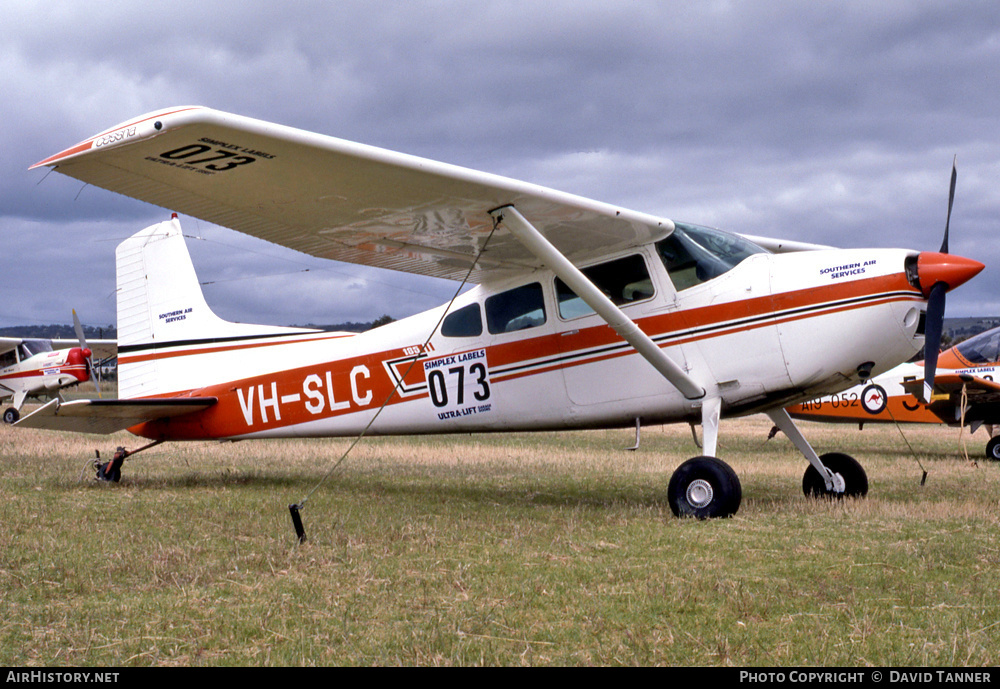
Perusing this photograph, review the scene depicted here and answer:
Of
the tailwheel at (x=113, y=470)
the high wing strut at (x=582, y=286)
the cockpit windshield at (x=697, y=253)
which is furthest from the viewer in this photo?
the tailwheel at (x=113, y=470)

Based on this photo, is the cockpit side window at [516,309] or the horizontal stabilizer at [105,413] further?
the horizontal stabilizer at [105,413]

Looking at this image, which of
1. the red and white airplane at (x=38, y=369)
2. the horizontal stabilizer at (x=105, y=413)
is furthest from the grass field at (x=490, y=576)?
the red and white airplane at (x=38, y=369)

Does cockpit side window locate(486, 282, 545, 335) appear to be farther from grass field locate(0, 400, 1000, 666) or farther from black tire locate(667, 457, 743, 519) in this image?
black tire locate(667, 457, 743, 519)

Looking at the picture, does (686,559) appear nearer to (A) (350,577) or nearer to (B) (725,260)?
(A) (350,577)

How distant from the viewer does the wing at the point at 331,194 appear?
5.51 meters

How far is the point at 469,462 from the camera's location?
42.6ft

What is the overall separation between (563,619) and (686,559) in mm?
1533

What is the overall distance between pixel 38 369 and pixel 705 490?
30.0 meters

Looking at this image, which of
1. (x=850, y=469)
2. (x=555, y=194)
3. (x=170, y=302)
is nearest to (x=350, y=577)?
(x=555, y=194)

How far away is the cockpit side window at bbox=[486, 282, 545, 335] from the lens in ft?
27.1

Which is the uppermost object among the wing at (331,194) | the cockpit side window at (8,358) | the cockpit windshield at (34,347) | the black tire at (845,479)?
the cockpit windshield at (34,347)

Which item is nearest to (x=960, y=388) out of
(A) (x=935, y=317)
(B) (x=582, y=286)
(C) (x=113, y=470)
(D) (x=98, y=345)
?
(A) (x=935, y=317)

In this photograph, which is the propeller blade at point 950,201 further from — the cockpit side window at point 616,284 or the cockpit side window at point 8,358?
the cockpit side window at point 8,358

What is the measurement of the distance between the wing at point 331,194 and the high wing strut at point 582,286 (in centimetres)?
→ 18
